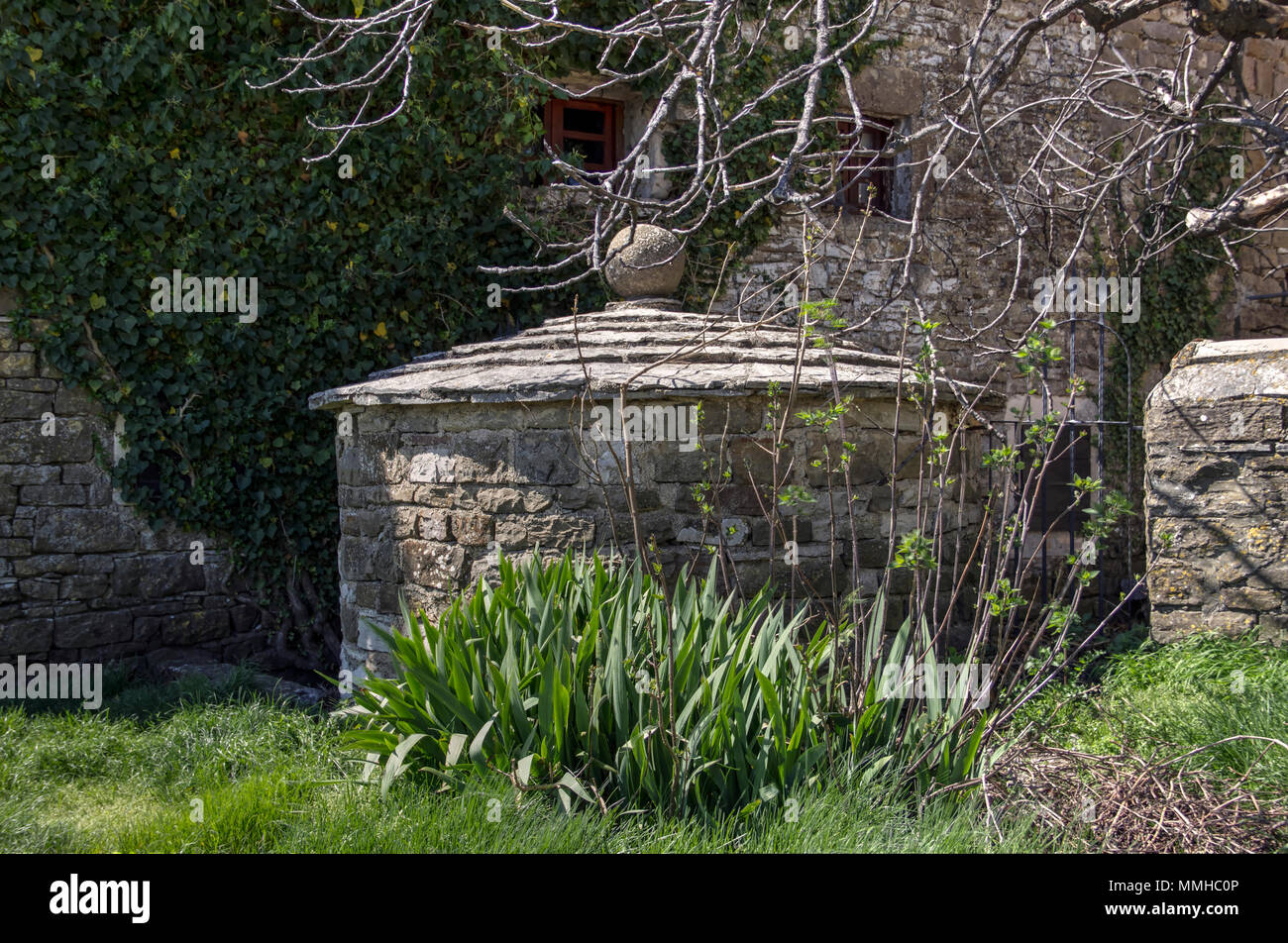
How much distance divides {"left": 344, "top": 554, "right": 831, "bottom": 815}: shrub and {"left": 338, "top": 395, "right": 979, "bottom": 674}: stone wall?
88 centimetres

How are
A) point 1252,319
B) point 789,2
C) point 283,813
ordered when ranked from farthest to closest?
point 1252,319 < point 789,2 < point 283,813

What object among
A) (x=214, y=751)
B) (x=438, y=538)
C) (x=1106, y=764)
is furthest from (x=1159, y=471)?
(x=214, y=751)

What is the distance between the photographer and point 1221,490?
429 centimetres

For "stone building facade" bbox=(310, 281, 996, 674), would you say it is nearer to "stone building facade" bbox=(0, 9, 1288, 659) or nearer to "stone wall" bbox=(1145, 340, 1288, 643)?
"stone building facade" bbox=(0, 9, 1288, 659)

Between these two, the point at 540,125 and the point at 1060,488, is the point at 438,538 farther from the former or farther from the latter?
the point at 1060,488

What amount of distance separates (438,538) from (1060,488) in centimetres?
558

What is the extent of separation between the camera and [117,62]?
5301 mm

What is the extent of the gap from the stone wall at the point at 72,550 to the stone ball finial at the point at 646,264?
289cm

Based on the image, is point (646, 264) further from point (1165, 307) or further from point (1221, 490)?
point (1165, 307)

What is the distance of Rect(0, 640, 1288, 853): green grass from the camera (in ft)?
8.09

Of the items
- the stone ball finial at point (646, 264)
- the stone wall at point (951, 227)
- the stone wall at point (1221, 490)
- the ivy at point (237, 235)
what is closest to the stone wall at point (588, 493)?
the stone wall at point (1221, 490)

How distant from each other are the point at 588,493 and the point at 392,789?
5.43 ft

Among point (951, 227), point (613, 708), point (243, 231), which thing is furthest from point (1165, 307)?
point (613, 708)

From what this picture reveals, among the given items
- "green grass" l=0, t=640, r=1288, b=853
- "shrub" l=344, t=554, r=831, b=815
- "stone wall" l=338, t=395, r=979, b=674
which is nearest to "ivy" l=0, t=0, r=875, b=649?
"green grass" l=0, t=640, r=1288, b=853
